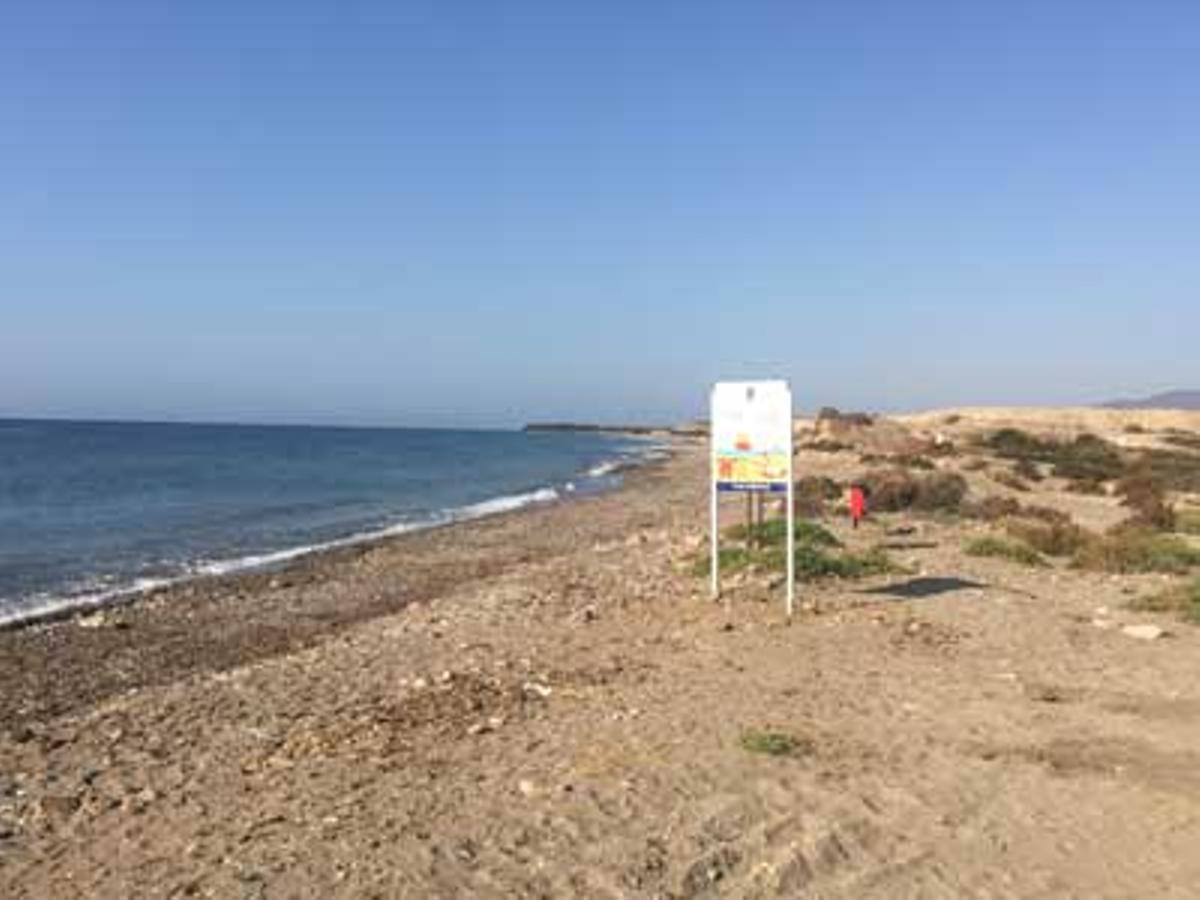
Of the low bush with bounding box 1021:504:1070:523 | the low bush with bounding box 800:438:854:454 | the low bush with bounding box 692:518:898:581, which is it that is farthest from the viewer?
the low bush with bounding box 800:438:854:454

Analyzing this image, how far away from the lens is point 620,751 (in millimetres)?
7379

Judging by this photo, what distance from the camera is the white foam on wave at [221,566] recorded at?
16.1 metres

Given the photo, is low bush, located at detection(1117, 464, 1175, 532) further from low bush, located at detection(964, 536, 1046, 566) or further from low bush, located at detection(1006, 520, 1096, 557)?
low bush, located at detection(964, 536, 1046, 566)

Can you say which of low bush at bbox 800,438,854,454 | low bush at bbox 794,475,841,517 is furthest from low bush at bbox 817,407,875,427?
low bush at bbox 794,475,841,517

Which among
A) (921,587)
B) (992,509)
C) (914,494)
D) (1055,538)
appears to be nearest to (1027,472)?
(914,494)

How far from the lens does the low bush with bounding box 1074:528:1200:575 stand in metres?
15.9

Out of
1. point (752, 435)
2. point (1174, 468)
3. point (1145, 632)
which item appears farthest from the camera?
point (1174, 468)

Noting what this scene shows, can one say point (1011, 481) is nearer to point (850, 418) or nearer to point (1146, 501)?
point (1146, 501)

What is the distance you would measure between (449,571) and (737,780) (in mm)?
13388

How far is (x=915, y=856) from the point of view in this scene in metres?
5.76

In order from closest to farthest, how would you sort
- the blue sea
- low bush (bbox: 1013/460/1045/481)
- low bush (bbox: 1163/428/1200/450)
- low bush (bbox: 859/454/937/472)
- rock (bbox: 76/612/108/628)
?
rock (bbox: 76/612/108/628) < the blue sea < low bush (bbox: 1013/460/1045/481) < low bush (bbox: 859/454/937/472) < low bush (bbox: 1163/428/1200/450)

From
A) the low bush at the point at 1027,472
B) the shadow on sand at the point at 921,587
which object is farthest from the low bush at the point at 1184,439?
the shadow on sand at the point at 921,587

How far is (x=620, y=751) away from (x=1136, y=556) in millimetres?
11434

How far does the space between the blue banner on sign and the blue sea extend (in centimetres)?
957
